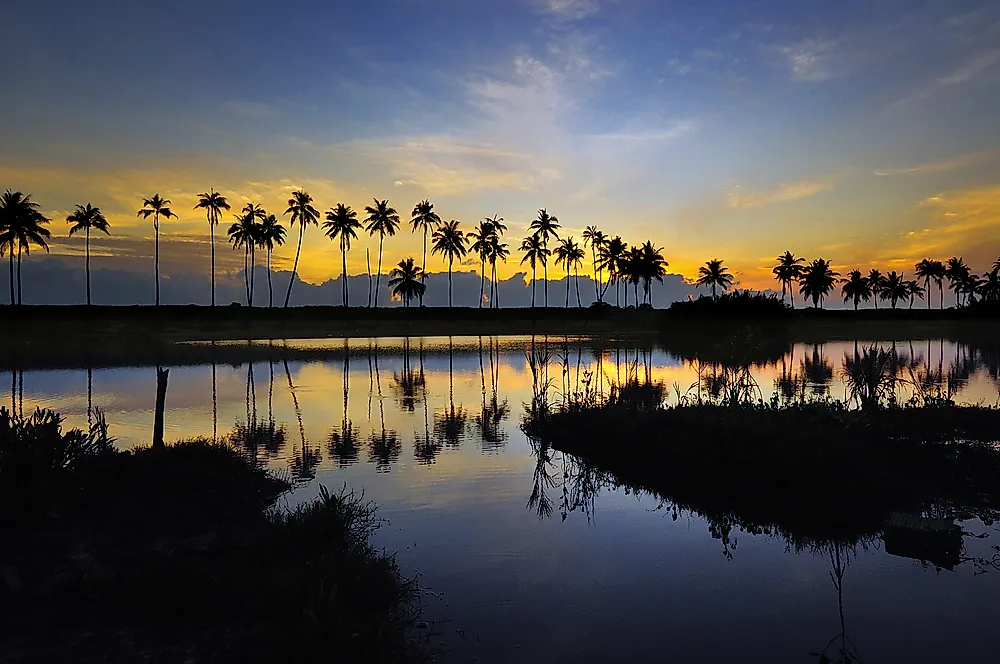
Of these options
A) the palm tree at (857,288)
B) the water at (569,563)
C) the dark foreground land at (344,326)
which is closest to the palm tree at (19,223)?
the dark foreground land at (344,326)

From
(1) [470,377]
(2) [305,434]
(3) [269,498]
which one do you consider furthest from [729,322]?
(3) [269,498]

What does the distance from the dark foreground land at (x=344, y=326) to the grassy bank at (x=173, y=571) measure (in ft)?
113

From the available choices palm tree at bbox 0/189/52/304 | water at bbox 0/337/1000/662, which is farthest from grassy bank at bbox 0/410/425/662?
palm tree at bbox 0/189/52/304

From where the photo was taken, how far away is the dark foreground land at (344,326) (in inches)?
2061

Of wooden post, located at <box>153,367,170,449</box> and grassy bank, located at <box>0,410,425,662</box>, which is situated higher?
wooden post, located at <box>153,367,170,449</box>

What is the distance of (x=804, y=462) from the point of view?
39.1 ft

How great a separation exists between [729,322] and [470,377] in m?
49.0

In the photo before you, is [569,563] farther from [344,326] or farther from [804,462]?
[344,326]

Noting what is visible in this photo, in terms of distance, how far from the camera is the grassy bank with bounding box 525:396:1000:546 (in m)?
10.9

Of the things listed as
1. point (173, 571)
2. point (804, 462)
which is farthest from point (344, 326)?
point (173, 571)

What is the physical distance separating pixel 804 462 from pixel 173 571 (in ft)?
33.4

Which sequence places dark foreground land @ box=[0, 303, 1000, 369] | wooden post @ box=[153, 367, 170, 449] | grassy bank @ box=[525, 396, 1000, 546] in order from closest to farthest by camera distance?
grassy bank @ box=[525, 396, 1000, 546], wooden post @ box=[153, 367, 170, 449], dark foreground land @ box=[0, 303, 1000, 369]

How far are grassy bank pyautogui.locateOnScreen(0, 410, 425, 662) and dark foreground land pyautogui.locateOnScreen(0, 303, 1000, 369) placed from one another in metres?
34.3

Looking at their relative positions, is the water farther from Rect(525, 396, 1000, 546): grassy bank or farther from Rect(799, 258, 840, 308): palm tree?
Rect(799, 258, 840, 308): palm tree
